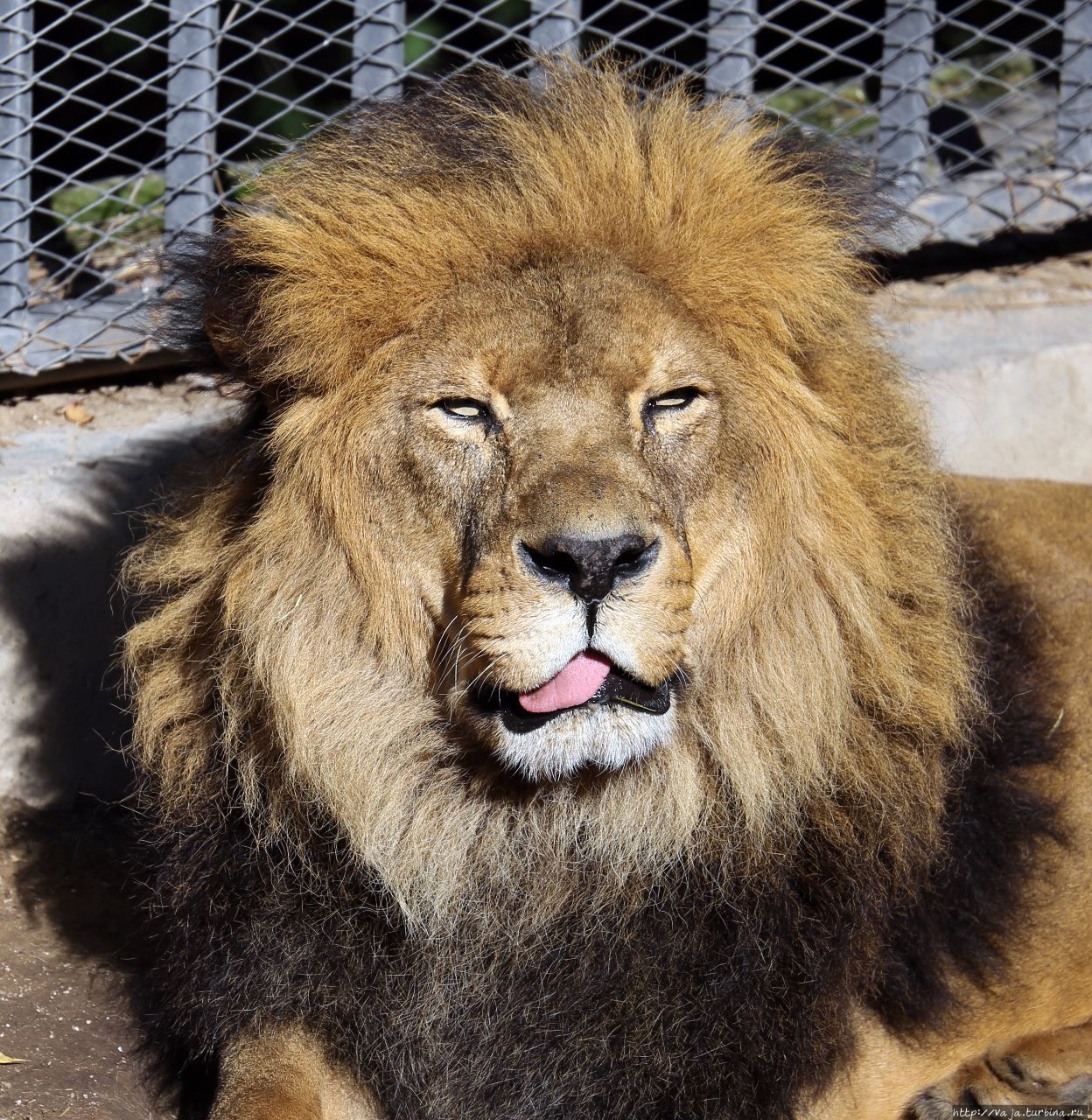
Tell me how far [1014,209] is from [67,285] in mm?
3135

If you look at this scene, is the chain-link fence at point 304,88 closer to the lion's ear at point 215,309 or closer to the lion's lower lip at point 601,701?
the lion's ear at point 215,309

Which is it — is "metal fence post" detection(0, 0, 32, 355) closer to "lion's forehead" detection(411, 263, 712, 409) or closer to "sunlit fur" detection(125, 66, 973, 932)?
Result: "sunlit fur" detection(125, 66, 973, 932)

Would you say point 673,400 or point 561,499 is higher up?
point 673,400

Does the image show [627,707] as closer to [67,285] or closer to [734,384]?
[734,384]

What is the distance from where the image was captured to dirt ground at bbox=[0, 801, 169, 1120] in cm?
292

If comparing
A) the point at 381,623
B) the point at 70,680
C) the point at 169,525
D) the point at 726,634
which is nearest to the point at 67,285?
the point at 70,680

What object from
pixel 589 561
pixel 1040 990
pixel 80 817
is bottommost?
pixel 80 817

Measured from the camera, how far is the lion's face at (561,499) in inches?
88.7

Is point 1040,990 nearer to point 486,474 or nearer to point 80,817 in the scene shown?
point 486,474

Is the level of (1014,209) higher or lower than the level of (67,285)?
higher

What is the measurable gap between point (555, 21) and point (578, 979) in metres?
3.22

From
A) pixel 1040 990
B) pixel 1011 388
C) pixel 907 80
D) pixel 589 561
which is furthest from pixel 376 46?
pixel 1040 990

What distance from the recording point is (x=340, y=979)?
106 inches

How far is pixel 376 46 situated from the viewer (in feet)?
15.3
